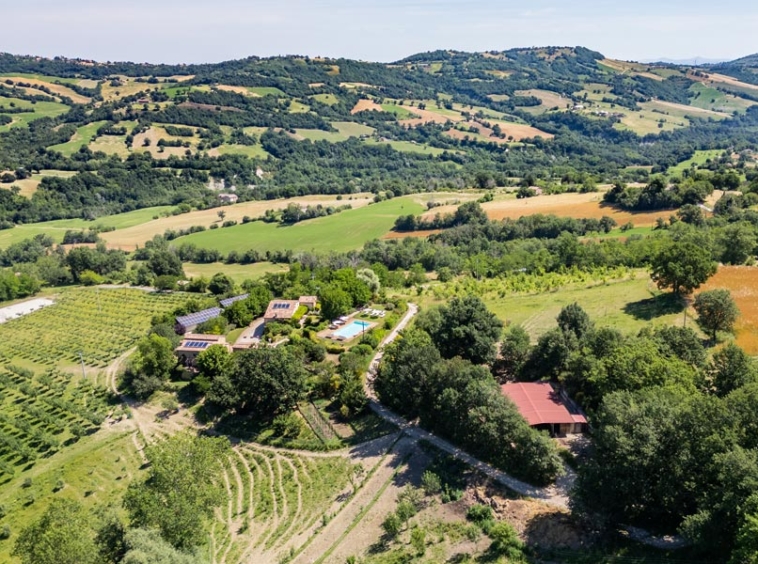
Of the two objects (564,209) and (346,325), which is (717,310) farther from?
(564,209)

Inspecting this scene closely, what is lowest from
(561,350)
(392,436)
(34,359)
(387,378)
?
(34,359)

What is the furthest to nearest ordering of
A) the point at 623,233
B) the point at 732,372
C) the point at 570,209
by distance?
the point at 570,209
the point at 623,233
the point at 732,372

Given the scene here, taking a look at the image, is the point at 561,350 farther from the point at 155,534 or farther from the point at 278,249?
the point at 278,249

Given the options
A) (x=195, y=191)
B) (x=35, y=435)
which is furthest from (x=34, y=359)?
(x=195, y=191)

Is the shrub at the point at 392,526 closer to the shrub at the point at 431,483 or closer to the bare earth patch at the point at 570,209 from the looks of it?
the shrub at the point at 431,483

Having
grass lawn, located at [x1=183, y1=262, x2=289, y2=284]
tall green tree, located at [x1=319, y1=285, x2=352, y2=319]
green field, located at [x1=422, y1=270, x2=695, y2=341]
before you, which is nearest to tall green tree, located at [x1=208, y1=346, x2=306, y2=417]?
tall green tree, located at [x1=319, y1=285, x2=352, y2=319]

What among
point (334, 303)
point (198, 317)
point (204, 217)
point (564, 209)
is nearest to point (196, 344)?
point (198, 317)

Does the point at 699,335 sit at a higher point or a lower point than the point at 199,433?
higher
